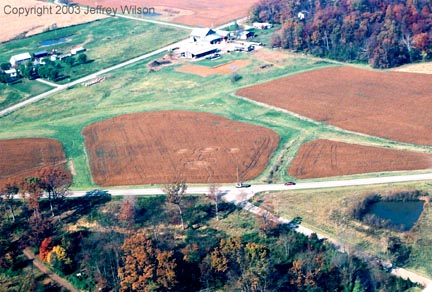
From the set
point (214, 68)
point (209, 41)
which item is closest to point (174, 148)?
point (214, 68)

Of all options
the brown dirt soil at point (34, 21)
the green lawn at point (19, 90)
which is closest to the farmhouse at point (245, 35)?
the green lawn at point (19, 90)

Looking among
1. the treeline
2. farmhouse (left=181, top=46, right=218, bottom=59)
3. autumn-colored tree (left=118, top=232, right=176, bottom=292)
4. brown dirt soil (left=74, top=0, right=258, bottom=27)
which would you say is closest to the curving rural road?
autumn-colored tree (left=118, top=232, right=176, bottom=292)

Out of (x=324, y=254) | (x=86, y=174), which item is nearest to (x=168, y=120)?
(x=86, y=174)

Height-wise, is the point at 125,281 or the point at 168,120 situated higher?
the point at 168,120

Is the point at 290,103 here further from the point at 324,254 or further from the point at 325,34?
the point at 324,254

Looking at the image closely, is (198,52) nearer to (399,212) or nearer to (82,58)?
(82,58)

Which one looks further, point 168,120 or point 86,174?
point 168,120
